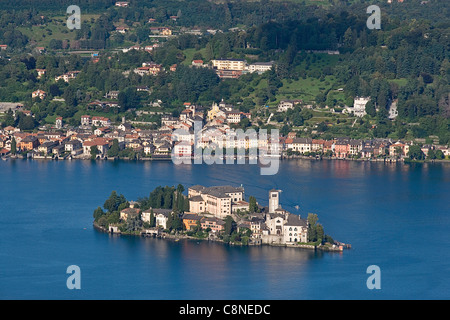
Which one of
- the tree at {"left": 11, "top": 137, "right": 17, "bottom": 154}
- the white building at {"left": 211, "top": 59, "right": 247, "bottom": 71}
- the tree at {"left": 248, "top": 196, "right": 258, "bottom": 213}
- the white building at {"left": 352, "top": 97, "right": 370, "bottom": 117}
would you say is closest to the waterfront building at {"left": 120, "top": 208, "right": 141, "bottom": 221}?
the tree at {"left": 248, "top": 196, "right": 258, "bottom": 213}

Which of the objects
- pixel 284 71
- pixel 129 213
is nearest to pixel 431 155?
pixel 284 71

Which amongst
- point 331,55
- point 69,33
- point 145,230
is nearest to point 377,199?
point 145,230

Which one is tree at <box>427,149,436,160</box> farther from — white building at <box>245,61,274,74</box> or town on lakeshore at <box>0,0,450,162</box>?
white building at <box>245,61,274,74</box>

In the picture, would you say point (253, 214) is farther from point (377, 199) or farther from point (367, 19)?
point (367, 19)

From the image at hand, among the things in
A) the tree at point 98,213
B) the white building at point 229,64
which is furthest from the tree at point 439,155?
the tree at point 98,213

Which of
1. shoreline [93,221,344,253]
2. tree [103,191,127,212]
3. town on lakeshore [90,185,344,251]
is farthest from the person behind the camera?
tree [103,191,127,212]

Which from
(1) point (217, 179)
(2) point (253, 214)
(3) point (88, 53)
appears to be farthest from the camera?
(3) point (88, 53)

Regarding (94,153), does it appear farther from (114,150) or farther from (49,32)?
(49,32)
